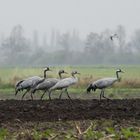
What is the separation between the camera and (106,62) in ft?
288

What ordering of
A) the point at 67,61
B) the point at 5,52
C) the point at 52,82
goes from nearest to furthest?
the point at 52,82 → the point at 67,61 → the point at 5,52

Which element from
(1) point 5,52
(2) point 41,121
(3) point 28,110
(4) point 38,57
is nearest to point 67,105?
(3) point 28,110

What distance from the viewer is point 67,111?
14719 mm

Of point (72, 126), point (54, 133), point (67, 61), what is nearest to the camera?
point (54, 133)

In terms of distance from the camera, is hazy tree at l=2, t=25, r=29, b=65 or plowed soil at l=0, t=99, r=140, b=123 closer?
plowed soil at l=0, t=99, r=140, b=123

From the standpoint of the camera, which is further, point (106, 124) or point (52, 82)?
point (52, 82)

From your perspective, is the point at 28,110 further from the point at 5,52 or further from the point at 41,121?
the point at 5,52

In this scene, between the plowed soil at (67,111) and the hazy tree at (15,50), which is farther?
the hazy tree at (15,50)

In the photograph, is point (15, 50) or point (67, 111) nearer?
point (67, 111)

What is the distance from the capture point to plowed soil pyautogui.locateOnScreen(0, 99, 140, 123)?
13.7 meters

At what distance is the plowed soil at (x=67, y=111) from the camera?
13664 mm

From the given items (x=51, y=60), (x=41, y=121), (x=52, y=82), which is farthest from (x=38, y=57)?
(x=41, y=121)

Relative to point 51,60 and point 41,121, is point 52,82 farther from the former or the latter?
point 51,60

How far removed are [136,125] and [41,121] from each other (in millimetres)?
2305
